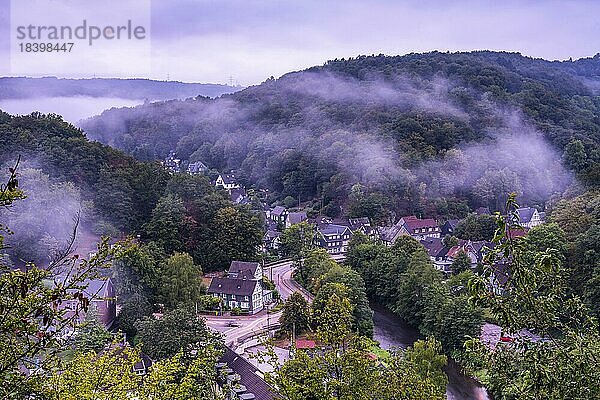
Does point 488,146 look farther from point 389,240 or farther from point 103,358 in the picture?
point 103,358

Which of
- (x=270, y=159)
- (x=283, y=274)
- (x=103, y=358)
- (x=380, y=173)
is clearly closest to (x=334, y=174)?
(x=380, y=173)

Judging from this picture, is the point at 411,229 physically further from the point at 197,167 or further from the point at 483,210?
the point at 197,167

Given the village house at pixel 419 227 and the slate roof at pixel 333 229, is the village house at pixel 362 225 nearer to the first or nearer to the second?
the slate roof at pixel 333 229

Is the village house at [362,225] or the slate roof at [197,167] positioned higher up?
the slate roof at [197,167]

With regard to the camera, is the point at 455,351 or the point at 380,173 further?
the point at 380,173

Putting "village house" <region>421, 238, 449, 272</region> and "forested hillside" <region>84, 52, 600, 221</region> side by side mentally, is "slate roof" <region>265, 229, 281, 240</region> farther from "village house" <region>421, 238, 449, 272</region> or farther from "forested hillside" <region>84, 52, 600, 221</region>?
"village house" <region>421, 238, 449, 272</region>

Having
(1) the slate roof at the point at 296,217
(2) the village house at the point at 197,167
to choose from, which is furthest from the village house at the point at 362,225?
(2) the village house at the point at 197,167

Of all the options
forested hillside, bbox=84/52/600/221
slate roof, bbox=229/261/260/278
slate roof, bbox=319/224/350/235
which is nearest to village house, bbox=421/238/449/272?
slate roof, bbox=319/224/350/235
